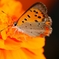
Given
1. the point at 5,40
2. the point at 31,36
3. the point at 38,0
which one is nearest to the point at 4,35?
the point at 5,40

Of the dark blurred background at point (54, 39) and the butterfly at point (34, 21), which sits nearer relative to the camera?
the butterfly at point (34, 21)

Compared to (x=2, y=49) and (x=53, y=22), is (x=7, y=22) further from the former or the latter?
(x=53, y=22)

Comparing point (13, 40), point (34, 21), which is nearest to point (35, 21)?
point (34, 21)

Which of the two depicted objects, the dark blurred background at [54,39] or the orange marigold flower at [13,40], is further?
the dark blurred background at [54,39]
